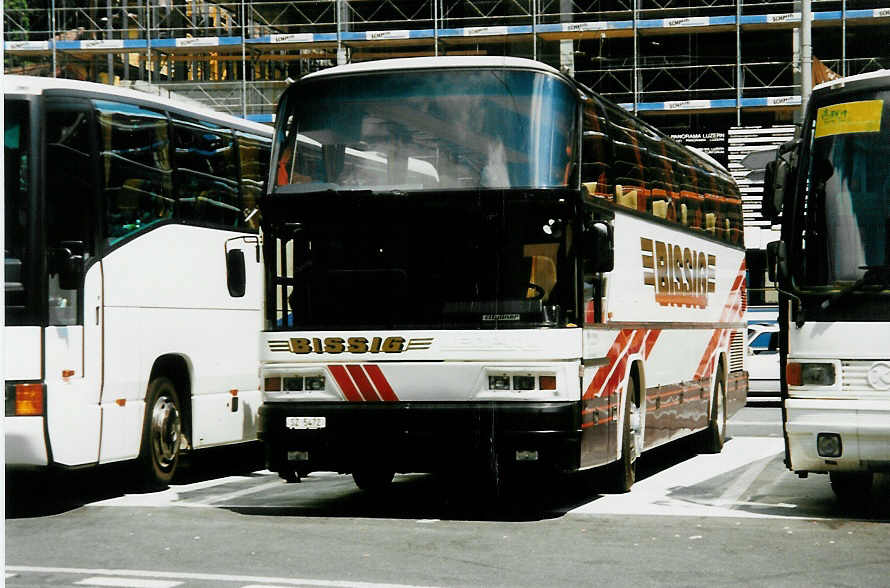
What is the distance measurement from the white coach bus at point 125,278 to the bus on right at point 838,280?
16.2ft

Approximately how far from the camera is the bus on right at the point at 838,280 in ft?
32.4

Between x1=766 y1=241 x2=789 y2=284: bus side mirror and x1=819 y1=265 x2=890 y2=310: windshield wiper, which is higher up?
x1=766 y1=241 x2=789 y2=284: bus side mirror

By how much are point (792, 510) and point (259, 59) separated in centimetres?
4183


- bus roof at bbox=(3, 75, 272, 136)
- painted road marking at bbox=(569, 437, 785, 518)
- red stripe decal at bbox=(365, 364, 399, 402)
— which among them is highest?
bus roof at bbox=(3, 75, 272, 136)

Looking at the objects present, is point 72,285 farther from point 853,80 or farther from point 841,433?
point 853,80

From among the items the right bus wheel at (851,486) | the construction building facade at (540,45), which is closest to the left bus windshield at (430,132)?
the right bus wheel at (851,486)

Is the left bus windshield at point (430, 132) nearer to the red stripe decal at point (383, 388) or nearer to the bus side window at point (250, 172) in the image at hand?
the red stripe decal at point (383, 388)

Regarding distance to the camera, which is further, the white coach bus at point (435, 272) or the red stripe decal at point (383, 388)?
the red stripe decal at point (383, 388)

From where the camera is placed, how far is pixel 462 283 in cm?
1054

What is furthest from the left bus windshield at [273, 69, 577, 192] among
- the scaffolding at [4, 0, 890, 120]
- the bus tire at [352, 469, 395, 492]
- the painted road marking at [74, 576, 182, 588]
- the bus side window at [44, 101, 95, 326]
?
the scaffolding at [4, 0, 890, 120]

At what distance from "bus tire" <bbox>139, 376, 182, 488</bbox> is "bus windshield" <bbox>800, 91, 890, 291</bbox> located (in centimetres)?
551

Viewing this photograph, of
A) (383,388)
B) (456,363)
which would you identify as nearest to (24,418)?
(383,388)

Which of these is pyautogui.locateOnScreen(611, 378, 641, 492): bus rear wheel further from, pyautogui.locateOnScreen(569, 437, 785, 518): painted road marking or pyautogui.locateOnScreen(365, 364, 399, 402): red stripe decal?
pyautogui.locateOnScreen(365, 364, 399, 402): red stripe decal

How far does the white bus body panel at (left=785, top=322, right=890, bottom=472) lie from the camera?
9.78 meters
